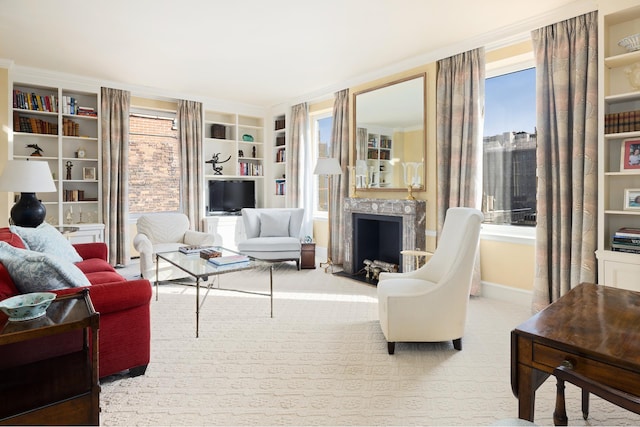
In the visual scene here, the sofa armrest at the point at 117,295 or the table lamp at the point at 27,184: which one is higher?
the table lamp at the point at 27,184

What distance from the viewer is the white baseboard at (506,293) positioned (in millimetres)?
3795

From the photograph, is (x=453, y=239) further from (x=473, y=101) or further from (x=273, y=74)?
(x=273, y=74)

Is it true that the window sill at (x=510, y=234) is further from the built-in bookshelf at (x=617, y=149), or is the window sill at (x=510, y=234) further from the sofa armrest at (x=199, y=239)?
the sofa armrest at (x=199, y=239)

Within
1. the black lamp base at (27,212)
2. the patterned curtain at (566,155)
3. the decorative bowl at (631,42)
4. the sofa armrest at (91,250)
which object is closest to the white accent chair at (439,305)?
the patterned curtain at (566,155)

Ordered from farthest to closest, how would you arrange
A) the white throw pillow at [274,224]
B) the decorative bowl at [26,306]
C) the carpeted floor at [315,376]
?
the white throw pillow at [274,224], the carpeted floor at [315,376], the decorative bowl at [26,306]

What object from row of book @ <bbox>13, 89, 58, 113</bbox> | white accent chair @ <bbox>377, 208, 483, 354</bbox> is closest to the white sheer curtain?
row of book @ <bbox>13, 89, 58, 113</bbox>

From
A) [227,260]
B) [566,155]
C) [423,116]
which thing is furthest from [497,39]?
[227,260]

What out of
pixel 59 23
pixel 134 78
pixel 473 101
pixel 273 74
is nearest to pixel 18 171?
pixel 59 23

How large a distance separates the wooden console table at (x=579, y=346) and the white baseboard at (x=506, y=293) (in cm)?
238

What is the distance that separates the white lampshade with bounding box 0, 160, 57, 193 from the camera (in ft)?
11.7

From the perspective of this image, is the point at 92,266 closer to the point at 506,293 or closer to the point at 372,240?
the point at 372,240

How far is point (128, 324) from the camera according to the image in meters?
2.29

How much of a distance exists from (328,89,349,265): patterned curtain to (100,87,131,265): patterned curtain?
3137 mm

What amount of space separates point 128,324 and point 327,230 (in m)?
4.35
